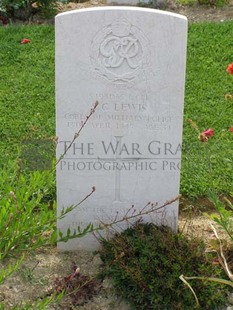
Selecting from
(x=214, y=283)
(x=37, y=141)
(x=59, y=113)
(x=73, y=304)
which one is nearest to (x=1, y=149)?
(x=37, y=141)

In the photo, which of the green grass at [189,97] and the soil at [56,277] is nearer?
the soil at [56,277]

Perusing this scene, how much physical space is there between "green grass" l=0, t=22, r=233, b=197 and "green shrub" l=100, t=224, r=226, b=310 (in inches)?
33.3

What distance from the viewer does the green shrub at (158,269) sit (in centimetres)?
346

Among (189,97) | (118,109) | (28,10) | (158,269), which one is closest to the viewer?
(158,269)

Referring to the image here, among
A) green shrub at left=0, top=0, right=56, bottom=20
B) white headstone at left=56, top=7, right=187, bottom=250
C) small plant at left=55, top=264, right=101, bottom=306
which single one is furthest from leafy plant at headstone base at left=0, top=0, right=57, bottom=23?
small plant at left=55, top=264, right=101, bottom=306

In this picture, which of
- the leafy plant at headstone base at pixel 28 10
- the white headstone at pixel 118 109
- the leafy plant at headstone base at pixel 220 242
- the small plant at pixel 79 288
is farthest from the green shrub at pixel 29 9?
the small plant at pixel 79 288

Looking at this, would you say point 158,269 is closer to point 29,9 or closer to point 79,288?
point 79,288

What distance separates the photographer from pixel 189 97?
19.4 feet

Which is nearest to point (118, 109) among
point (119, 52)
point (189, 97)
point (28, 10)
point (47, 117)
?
point (119, 52)

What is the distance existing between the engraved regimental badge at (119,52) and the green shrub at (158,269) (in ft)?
2.71

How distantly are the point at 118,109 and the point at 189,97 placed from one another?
230 centimetres

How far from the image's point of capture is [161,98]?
12.0 ft

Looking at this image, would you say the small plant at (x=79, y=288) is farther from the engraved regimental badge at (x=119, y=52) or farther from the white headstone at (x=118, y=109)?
the engraved regimental badge at (x=119, y=52)

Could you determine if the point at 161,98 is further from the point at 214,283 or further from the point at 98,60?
the point at 214,283
